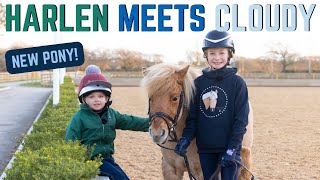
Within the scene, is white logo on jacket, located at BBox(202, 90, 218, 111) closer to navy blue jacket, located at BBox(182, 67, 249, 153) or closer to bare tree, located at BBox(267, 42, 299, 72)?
navy blue jacket, located at BBox(182, 67, 249, 153)

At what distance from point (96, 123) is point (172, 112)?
0.71 metres

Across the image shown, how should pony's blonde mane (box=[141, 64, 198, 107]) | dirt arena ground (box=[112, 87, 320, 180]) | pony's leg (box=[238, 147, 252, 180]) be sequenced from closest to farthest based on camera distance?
pony's blonde mane (box=[141, 64, 198, 107]), pony's leg (box=[238, 147, 252, 180]), dirt arena ground (box=[112, 87, 320, 180])

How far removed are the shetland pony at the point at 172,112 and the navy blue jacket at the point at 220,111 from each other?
0.44ft

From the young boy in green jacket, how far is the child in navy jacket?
64 cm

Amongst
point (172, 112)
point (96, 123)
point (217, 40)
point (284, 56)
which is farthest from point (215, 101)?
point (284, 56)

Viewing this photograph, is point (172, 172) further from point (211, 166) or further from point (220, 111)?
point (220, 111)

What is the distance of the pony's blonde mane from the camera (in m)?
3.74

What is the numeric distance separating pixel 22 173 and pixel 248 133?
1973 mm

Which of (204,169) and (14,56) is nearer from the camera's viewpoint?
(204,169)

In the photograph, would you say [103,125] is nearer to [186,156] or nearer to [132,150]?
[186,156]

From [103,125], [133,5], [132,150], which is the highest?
[133,5]

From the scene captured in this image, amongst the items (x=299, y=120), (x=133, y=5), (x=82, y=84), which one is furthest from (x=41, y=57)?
(x=299, y=120)

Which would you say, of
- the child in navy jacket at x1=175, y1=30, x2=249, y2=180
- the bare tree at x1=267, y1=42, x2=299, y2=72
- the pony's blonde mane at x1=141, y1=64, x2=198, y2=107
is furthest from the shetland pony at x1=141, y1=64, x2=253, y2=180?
the bare tree at x1=267, y1=42, x2=299, y2=72

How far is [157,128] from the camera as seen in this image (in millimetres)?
3555
